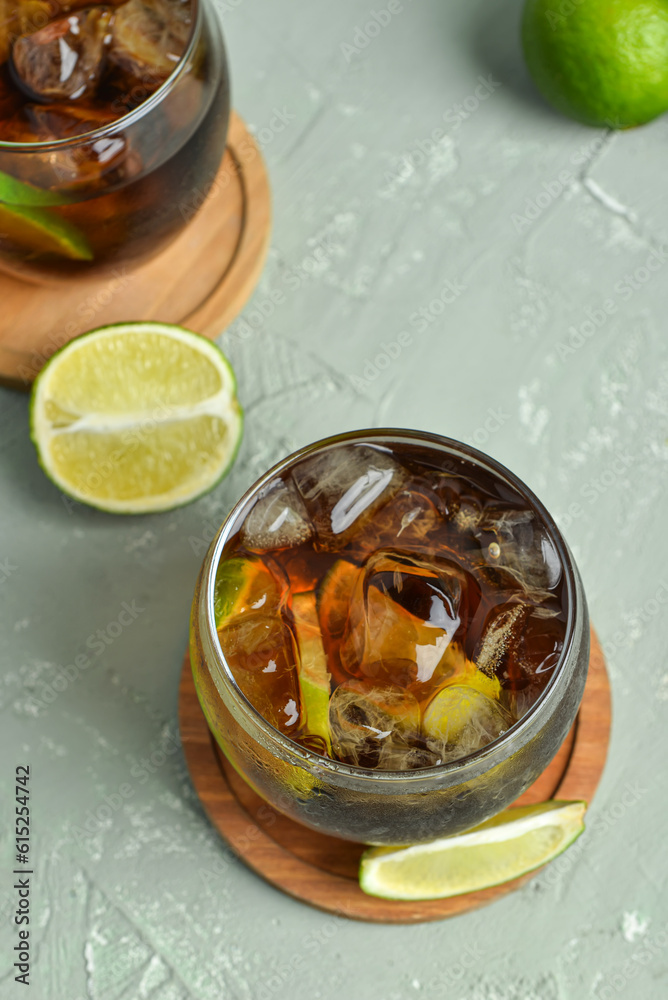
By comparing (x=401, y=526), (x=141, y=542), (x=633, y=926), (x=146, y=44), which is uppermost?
(x=146, y=44)

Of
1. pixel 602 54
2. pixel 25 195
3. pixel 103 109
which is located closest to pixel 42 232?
pixel 25 195

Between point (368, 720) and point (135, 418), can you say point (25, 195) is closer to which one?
point (135, 418)

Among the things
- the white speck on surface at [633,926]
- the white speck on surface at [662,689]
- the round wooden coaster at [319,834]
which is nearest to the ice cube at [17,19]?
the round wooden coaster at [319,834]

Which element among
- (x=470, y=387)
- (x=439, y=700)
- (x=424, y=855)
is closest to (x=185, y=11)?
(x=470, y=387)

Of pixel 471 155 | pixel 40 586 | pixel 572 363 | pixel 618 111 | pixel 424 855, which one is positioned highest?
pixel 618 111

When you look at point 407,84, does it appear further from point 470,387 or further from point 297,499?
point 297,499

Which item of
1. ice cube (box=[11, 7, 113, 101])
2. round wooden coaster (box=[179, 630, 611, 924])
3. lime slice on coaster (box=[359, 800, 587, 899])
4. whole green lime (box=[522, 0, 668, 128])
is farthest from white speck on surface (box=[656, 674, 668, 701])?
ice cube (box=[11, 7, 113, 101])
